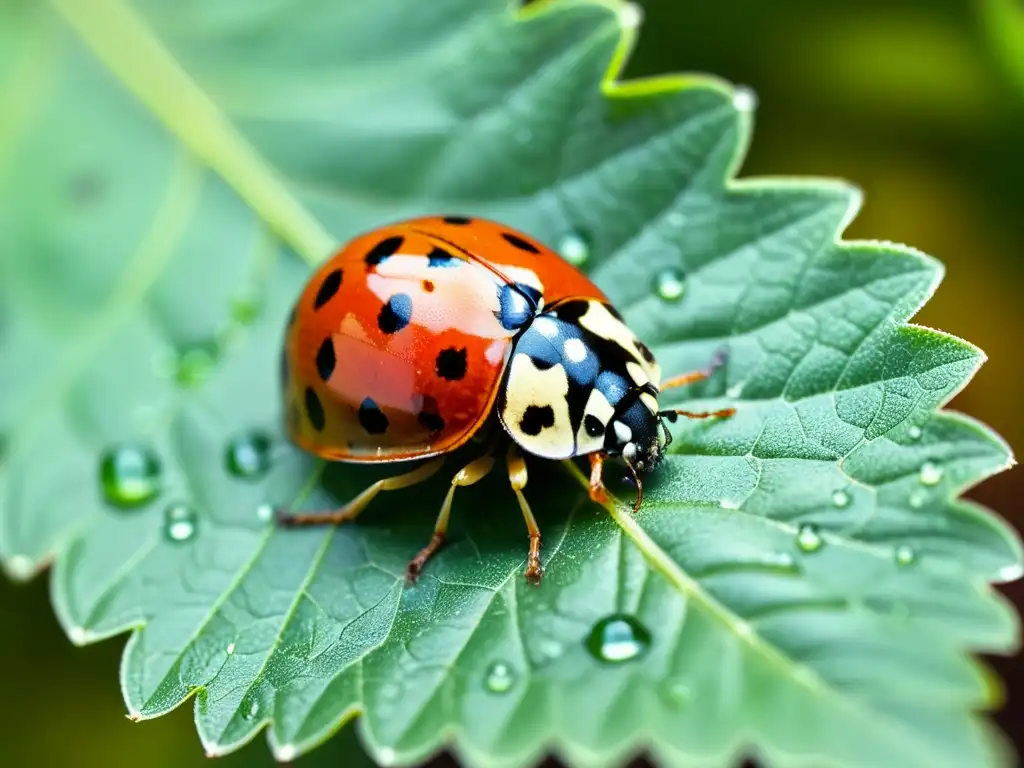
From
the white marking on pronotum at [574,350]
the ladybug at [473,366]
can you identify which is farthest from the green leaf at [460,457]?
the white marking on pronotum at [574,350]

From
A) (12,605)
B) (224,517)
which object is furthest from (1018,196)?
(12,605)

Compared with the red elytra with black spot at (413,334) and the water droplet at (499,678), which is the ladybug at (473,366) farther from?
the water droplet at (499,678)

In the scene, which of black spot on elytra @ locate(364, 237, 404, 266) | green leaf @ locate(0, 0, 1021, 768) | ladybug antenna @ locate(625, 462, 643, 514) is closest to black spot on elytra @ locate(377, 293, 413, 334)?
black spot on elytra @ locate(364, 237, 404, 266)

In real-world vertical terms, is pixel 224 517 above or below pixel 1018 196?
above

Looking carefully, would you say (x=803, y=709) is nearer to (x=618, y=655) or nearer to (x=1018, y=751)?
(x=618, y=655)

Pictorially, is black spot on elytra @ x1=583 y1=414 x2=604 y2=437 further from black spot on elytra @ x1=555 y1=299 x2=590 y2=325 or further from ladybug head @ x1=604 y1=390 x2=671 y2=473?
black spot on elytra @ x1=555 y1=299 x2=590 y2=325

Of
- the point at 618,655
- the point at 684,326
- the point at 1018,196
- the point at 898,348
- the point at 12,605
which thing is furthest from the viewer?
the point at 1018,196
